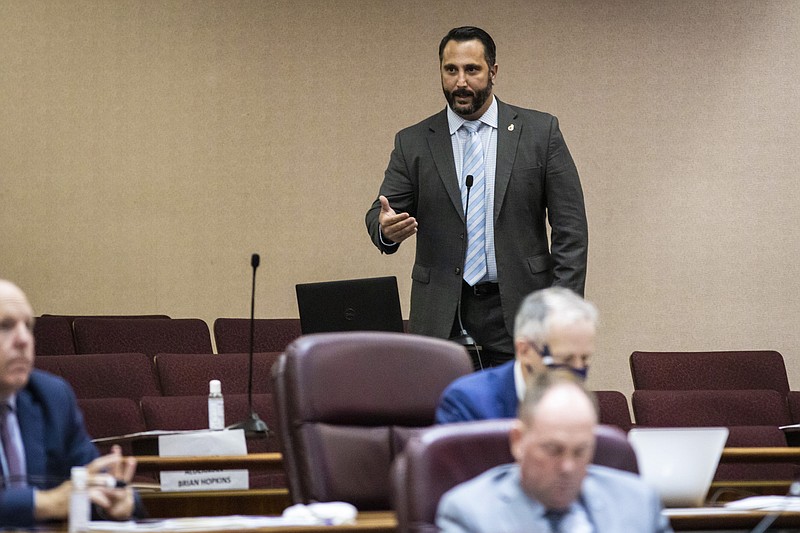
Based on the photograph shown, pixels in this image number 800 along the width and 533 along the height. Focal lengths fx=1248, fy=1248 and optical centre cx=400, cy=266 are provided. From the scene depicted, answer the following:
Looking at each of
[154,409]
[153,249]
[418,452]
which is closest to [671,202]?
[153,249]

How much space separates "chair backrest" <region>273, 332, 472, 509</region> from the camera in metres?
2.73

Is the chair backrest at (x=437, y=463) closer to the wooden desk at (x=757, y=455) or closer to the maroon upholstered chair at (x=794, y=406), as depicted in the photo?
the wooden desk at (x=757, y=455)

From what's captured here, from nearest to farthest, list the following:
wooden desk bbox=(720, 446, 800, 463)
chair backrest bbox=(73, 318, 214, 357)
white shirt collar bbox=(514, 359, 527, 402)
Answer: white shirt collar bbox=(514, 359, 527, 402) < wooden desk bbox=(720, 446, 800, 463) < chair backrest bbox=(73, 318, 214, 357)

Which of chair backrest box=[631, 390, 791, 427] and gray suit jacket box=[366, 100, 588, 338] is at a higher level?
gray suit jacket box=[366, 100, 588, 338]

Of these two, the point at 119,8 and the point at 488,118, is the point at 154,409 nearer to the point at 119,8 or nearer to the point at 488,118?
the point at 488,118

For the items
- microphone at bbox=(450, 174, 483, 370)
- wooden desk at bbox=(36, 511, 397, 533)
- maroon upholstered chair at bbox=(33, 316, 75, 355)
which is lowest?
wooden desk at bbox=(36, 511, 397, 533)

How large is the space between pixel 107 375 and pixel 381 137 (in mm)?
3011

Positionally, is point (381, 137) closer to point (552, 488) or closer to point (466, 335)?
point (466, 335)

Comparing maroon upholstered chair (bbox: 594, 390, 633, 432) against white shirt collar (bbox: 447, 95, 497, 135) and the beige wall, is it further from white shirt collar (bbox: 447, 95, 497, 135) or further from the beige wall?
the beige wall

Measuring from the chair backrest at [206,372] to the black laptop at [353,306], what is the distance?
74 cm

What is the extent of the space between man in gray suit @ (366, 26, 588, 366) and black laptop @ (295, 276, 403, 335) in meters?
0.14

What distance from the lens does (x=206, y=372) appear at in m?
4.65

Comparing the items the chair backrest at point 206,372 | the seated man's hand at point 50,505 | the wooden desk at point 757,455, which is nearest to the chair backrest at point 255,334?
the chair backrest at point 206,372

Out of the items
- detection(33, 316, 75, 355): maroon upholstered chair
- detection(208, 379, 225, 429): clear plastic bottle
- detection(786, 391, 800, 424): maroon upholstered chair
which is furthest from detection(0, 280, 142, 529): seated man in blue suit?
detection(786, 391, 800, 424): maroon upholstered chair
